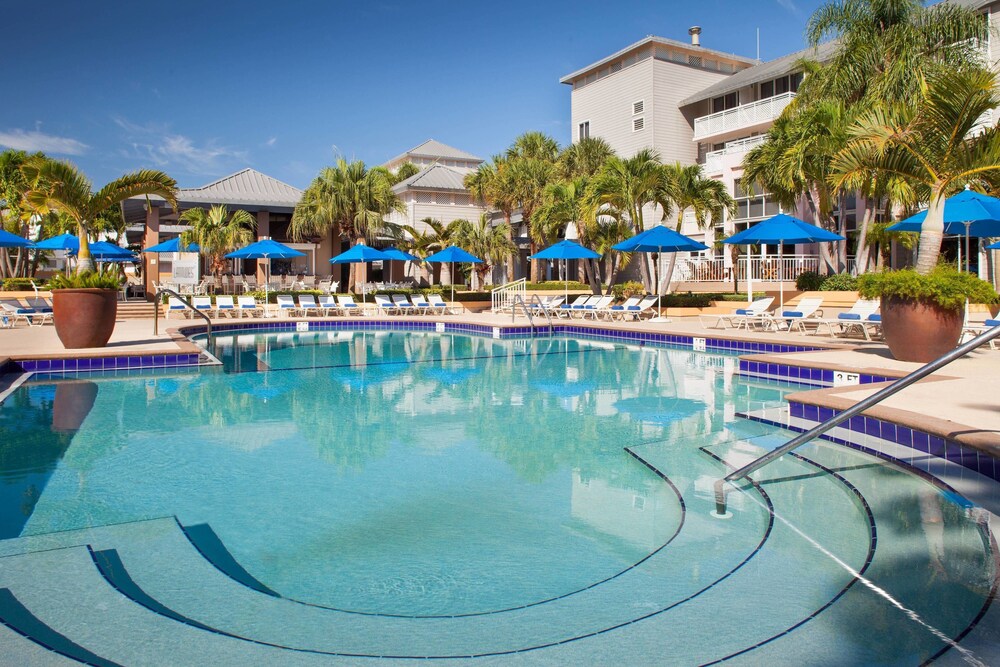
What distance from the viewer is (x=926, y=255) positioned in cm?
931

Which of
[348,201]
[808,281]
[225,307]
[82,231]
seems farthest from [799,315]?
[348,201]

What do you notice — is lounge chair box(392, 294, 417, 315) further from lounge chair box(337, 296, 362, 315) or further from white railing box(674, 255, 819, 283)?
white railing box(674, 255, 819, 283)

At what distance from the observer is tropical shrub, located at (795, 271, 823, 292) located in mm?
20203

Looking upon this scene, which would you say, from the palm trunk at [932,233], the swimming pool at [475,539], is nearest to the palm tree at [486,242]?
the palm trunk at [932,233]

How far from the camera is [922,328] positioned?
8.66 metres

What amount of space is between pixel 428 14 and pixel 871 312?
756 inches

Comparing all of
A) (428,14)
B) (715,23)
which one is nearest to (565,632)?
(428,14)

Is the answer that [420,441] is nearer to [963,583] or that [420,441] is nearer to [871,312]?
[963,583]

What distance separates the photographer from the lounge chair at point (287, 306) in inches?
892

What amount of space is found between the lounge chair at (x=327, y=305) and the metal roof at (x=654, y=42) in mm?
15681

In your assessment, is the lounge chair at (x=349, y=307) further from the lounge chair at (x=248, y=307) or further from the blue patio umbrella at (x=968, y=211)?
the blue patio umbrella at (x=968, y=211)

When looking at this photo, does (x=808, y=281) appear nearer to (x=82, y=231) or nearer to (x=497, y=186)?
(x=497, y=186)

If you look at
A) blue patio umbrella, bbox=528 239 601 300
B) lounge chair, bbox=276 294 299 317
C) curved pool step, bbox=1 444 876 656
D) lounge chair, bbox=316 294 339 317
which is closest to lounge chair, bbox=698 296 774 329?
blue patio umbrella, bbox=528 239 601 300

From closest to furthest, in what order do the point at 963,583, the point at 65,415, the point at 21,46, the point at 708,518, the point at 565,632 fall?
1. the point at 565,632
2. the point at 963,583
3. the point at 708,518
4. the point at 65,415
5. the point at 21,46
